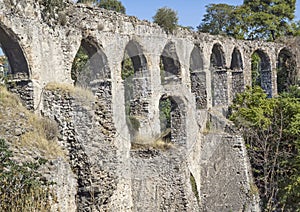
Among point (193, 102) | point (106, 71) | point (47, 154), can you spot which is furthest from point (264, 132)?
point (47, 154)

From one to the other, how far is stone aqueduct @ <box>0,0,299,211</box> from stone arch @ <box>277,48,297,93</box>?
162 cm

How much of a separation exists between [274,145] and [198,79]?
3.27 m

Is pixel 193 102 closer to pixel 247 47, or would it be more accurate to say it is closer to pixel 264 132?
pixel 264 132

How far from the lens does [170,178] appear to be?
10.2 meters

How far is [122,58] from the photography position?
10.8m

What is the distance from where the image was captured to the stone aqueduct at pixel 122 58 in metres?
8.00

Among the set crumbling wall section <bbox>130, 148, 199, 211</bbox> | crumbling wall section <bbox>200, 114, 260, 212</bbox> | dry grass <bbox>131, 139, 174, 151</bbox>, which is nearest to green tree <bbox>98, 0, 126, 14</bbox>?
crumbling wall section <bbox>200, 114, 260, 212</bbox>

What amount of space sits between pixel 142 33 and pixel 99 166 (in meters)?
5.41

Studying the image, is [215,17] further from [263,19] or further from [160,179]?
[160,179]

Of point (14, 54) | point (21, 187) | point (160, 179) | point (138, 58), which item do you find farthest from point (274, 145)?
point (21, 187)

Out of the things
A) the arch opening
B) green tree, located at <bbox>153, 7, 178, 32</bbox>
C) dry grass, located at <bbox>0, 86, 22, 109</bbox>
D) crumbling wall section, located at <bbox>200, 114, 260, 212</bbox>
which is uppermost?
green tree, located at <bbox>153, 7, 178, 32</bbox>

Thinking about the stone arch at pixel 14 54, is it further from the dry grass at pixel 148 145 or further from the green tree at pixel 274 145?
the green tree at pixel 274 145

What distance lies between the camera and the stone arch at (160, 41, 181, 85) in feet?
44.5

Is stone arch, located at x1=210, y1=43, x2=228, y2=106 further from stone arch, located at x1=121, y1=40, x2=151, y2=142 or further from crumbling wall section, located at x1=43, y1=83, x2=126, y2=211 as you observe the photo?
crumbling wall section, located at x1=43, y1=83, x2=126, y2=211
